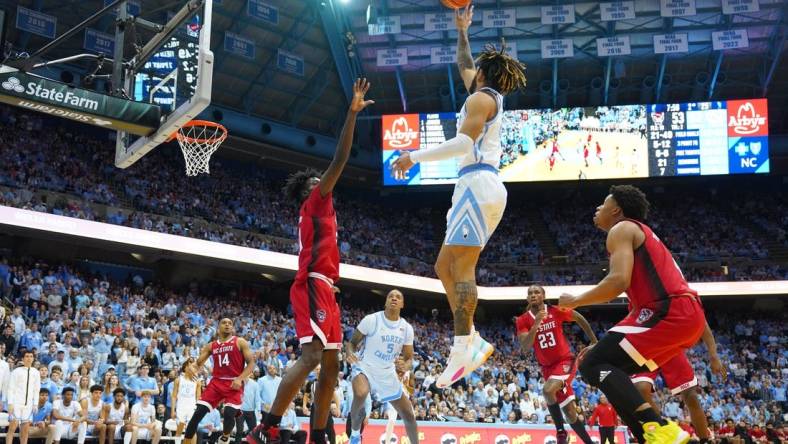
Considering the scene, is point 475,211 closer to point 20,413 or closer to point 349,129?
point 349,129

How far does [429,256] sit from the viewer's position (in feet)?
117

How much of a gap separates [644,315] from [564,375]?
4903 millimetres

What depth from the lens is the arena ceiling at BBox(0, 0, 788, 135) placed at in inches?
1175

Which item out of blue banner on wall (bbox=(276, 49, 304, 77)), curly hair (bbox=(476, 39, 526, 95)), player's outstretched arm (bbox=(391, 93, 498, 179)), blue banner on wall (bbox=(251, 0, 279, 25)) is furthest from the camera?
blue banner on wall (bbox=(276, 49, 304, 77))

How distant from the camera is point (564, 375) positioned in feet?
34.2

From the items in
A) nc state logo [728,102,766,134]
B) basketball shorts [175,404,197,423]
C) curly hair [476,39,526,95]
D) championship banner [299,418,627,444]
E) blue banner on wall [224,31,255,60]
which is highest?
blue banner on wall [224,31,255,60]

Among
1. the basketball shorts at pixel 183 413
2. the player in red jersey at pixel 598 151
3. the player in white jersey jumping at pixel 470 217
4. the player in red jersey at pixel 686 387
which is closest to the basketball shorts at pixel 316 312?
the player in white jersey jumping at pixel 470 217

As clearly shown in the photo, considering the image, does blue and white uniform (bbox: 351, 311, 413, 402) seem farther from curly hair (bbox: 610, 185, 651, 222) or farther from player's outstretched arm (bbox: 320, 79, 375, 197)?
curly hair (bbox: 610, 185, 651, 222)

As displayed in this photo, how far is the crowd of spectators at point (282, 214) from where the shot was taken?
84.3 feet

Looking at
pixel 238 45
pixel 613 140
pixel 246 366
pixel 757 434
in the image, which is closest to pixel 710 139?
pixel 613 140

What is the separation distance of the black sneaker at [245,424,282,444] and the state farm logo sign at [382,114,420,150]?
26.4m

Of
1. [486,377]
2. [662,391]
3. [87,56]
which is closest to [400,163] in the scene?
[87,56]

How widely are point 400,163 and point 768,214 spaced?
36.1 meters

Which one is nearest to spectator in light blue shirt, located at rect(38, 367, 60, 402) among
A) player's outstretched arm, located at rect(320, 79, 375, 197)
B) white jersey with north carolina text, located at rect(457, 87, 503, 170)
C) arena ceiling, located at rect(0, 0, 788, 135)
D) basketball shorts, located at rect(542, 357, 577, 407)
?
basketball shorts, located at rect(542, 357, 577, 407)
